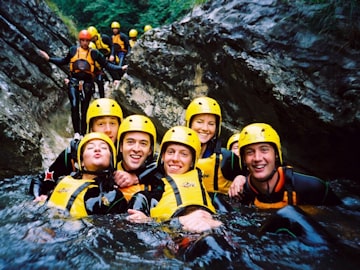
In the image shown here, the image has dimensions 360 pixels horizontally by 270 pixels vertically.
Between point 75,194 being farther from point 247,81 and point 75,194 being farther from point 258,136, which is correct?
point 247,81

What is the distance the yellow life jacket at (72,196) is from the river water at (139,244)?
102 mm

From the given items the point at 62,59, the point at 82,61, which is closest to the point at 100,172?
the point at 82,61

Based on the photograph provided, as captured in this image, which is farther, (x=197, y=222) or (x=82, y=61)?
(x=82, y=61)

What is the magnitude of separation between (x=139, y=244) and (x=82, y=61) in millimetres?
6344

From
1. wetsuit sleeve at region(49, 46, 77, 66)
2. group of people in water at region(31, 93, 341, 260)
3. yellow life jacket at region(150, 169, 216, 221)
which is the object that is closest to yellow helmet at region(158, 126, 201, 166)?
group of people in water at region(31, 93, 341, 260)

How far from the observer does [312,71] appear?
6211 millimetres

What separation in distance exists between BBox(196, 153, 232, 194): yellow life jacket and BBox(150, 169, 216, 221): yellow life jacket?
3.54ft

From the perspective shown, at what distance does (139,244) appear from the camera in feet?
11.8

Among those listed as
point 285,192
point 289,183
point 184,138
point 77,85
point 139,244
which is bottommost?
point 139,244

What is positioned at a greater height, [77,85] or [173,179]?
[77,85]

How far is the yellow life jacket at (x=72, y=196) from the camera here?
4219 millimetres

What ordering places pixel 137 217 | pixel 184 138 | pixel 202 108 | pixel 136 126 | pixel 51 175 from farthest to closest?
pixel 202 108 < pixel 51 175 < pixel 136 126 < pixel 184 138 < pixel 137 217

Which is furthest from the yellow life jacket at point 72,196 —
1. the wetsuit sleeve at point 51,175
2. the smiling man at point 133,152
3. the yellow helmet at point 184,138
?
the wetsuit sleeve at point 51,175

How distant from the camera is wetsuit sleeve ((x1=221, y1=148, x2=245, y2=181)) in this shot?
5.54 m
